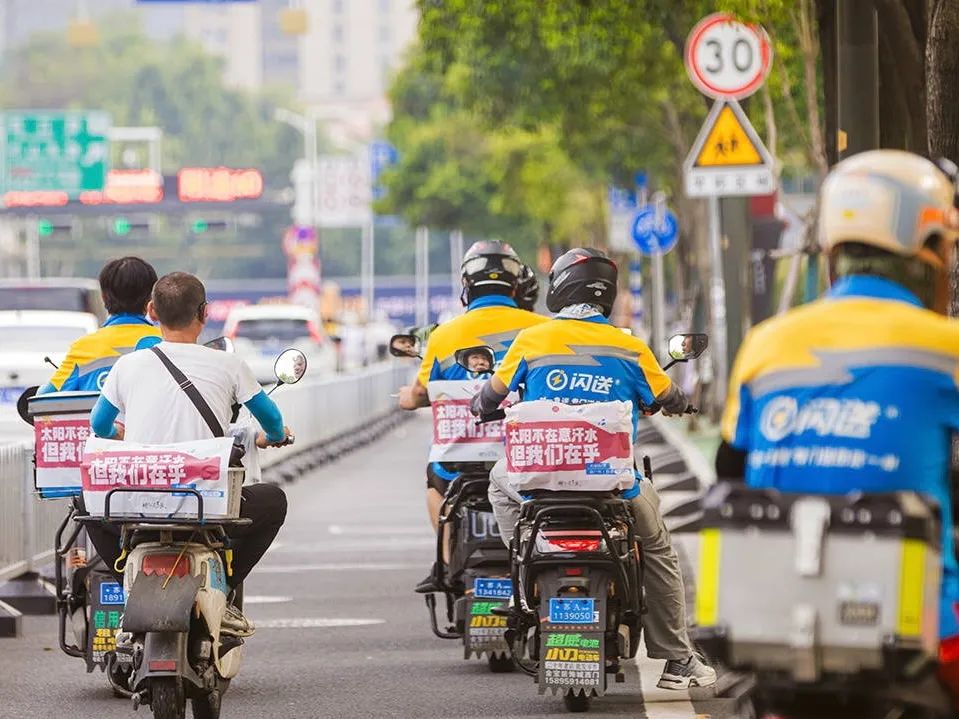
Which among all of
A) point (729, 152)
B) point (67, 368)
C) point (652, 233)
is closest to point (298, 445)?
point (652, 233)

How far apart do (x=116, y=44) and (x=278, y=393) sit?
135562 millimetres

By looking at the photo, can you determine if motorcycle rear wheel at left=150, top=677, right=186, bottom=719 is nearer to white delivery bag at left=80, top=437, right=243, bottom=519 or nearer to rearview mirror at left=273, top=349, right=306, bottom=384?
white delivery bag at left=80, top=437, right=243, bottom=519

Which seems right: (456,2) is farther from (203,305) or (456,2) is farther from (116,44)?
(116,44)

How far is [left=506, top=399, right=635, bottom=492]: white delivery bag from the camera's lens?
361 inches

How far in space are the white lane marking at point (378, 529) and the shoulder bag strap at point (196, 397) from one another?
428 inches

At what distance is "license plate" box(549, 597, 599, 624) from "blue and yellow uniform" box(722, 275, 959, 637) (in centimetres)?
384

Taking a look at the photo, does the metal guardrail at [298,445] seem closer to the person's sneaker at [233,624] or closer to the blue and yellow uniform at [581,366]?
the blue and yellow uniform at [581,366]

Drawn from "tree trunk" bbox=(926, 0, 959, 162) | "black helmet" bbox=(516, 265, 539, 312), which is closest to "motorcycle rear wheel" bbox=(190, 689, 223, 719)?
"black helmet" bbox=(516, 265, 539, 312)

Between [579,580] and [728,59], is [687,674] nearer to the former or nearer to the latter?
[579,580]

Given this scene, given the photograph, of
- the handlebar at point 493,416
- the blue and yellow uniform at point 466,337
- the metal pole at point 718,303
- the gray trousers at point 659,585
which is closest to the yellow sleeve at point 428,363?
the blue and yellow uniform at point 466,337

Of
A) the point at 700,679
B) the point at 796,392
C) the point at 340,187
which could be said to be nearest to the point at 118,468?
the point at 700,679

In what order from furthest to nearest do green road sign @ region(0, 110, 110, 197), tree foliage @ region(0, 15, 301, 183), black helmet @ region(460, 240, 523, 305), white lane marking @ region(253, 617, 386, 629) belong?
tree foliage @ region(0, 15, 301, 183) → green road sign @ region(0, 110, 110, 197) → white lane marking @ region(253, 617, 386, 629) → black helmet @ region(460, 240, 523, 305)

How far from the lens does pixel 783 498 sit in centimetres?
519

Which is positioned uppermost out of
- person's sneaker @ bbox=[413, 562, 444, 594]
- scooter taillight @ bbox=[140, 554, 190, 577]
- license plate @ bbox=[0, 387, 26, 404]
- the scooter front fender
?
scooter taillight @ bbox=[140, 554, 190, 577]
